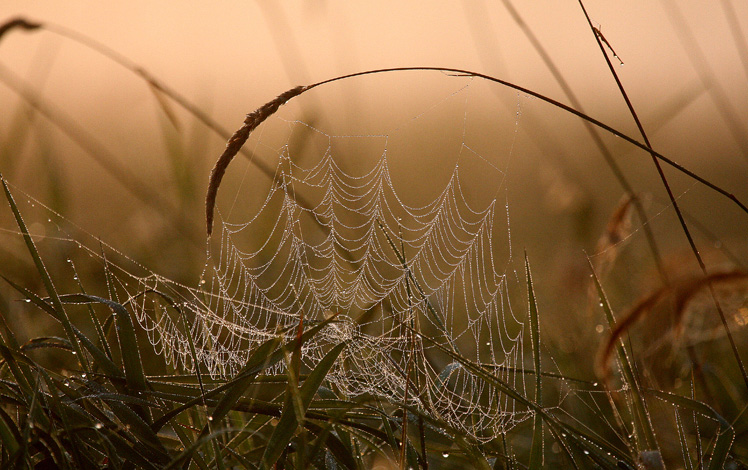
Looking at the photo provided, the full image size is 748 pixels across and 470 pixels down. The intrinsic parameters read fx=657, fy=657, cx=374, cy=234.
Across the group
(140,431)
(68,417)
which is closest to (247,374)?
(140,431)

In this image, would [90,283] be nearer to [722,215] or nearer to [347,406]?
[347,406]

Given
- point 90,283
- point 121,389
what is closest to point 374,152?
point 90,283

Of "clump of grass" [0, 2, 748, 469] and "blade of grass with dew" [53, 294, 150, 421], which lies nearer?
"clump of grass" [0, 2, 748, 469]


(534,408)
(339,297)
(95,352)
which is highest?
(534,408)

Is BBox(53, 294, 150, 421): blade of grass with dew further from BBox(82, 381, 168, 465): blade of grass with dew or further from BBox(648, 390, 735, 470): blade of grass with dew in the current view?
BBox(648, 390, 735, 470): blade of grass with dew

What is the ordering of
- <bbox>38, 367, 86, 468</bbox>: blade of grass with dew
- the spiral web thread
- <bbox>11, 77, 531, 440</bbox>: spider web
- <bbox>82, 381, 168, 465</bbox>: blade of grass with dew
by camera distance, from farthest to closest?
1. the spiral web thread
2. <bbox>11, 77, 531, 440</bbox>: spider web
3. <bbox>82, 381, 168, 465</bbox>: blade of grass with dew
4. <bbox>38, 367, 86, 468</bbox>: blade of grass with dew

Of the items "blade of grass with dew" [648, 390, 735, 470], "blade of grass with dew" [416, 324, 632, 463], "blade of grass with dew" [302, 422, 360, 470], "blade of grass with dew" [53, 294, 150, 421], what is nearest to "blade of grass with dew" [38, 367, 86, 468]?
"blade of grass with dew" [53, 294, 150, 421]

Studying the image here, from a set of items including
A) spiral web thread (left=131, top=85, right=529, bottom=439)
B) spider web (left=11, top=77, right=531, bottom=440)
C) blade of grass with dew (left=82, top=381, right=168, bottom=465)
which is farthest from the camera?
spiral web thread (left=131, top=85, right=529, bottom=439)

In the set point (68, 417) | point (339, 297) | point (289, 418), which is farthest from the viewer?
point (339, 297)

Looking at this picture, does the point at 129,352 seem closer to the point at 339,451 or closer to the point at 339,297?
the point at 339,451
